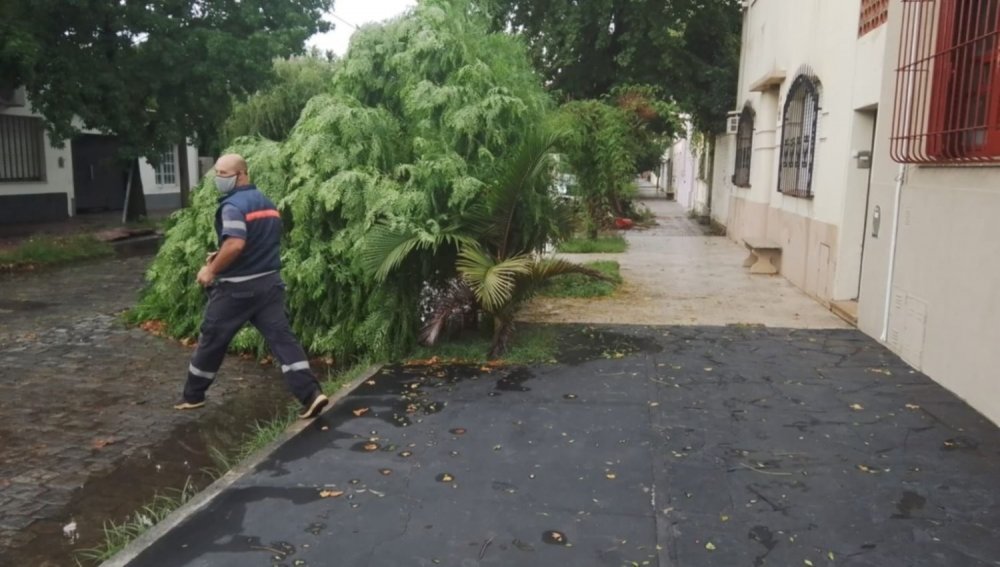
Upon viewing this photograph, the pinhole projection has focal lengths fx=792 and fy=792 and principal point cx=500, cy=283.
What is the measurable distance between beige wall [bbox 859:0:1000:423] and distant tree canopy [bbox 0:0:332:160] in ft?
44.3

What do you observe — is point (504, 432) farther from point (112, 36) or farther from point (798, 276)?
point (112, 36)

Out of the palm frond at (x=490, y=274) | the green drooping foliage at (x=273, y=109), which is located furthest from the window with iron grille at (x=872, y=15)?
the green drooping foliage at (x=273, y=109)

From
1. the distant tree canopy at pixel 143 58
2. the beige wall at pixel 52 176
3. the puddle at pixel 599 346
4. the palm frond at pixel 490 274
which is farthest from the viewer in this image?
the beige wall at pixel 52 176

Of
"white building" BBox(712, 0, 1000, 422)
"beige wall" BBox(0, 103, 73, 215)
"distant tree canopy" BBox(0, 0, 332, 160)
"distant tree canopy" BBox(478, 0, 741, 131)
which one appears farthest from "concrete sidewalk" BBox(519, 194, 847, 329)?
"beige wall" BBox(0, 103, 73, 215)

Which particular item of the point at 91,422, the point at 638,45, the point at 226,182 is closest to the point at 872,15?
the point at 226,182

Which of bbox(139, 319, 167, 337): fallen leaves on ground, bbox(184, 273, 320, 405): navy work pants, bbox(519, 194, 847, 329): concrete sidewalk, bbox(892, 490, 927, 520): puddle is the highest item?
bbox(184, 273, 320, 405): navy work pants

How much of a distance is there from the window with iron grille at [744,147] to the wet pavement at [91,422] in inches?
403

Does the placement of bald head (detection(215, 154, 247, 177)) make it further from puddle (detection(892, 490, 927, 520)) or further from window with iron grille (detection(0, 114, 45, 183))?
window with iron grille (detection(0, 114, 45, 183))

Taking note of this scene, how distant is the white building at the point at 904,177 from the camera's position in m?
5.14

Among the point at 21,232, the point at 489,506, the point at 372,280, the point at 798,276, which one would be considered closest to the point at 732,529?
the point at 489,506

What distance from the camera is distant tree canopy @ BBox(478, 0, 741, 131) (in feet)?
61.9

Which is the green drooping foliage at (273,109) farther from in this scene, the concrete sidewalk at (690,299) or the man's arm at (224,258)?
the man's arm at (224,258)

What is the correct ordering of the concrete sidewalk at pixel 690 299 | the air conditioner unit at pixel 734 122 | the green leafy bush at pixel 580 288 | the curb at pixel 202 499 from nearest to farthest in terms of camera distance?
the curb at pixel 202 499 → the concrete sidewalk at pixel 690 299 → the green leafy bush at pixel 580 288 → the air conditioner unit at pixel 734 122

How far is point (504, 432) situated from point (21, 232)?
16745 mm
